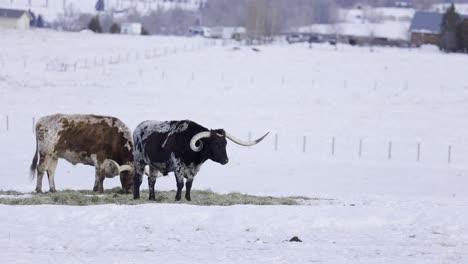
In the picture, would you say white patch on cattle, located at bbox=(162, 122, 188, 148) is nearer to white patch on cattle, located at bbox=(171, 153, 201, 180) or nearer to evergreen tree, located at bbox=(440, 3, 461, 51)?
white patch on cattle, located at bbox=(171, 153, 201, 180)

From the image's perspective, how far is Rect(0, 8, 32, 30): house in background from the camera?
106875 millimetres

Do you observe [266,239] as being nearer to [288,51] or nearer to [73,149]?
[73,149]

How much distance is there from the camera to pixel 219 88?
66.4 meters

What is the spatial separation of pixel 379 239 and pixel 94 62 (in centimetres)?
6385

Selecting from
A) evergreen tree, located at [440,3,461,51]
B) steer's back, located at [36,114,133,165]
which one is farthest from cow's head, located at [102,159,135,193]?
evergreen tree, located at [440,3,461,51]

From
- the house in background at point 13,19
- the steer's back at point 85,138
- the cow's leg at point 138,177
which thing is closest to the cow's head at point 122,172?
the steer's back at point 85,138

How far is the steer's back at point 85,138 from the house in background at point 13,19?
85.6 metres

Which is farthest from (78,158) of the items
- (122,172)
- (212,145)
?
(212,145)

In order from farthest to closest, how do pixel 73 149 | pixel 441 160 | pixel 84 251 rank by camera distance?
1. pixel 441 160
2. pixel 73 149
3. pixel 84 251

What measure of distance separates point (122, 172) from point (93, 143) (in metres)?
0.93

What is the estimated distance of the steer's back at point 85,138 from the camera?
22.3 m

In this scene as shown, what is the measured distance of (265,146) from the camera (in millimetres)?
44938

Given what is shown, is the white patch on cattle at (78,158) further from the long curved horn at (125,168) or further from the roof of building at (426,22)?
the roof of building at (426,22)

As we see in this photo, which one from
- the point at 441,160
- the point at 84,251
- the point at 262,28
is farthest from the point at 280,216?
the point at 262,28
